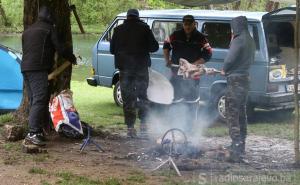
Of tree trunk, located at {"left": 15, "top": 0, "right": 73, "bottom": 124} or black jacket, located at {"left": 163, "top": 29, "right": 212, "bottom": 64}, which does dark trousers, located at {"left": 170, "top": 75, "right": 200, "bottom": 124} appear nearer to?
black jacket, located at {"left": 163, "top": 29, "right": 212, "bottom": 64}

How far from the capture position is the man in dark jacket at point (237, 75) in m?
6.76

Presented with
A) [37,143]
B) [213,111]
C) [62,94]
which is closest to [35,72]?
[62,94]

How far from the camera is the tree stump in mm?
7219

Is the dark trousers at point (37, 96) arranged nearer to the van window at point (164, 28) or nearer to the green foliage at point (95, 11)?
the van window at point (164, 28)

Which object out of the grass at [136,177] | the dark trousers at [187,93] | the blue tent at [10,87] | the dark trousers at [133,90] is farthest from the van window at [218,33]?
the grass at [136,177]

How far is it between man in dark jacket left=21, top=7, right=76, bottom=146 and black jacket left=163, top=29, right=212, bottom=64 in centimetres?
215

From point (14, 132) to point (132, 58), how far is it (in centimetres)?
202

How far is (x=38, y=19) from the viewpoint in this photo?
7.09 m

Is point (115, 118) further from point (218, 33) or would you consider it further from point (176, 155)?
point (176, 155)

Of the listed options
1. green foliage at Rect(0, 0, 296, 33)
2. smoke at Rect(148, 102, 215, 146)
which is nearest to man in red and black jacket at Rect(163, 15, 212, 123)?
smoke at Rect(148, 102, 215, 146)

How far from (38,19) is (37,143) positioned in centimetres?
158

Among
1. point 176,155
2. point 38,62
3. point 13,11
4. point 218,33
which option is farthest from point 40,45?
point 13,11

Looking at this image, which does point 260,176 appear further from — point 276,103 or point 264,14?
point 264,14

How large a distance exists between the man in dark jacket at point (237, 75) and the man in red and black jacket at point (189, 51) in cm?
149
